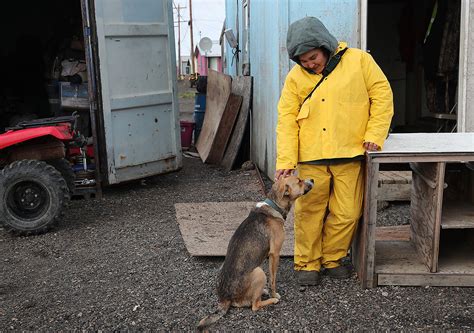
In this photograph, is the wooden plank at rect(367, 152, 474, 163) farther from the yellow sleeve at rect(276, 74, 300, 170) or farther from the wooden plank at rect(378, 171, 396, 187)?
the wooden plank at rect(378, 171, 396, 187)

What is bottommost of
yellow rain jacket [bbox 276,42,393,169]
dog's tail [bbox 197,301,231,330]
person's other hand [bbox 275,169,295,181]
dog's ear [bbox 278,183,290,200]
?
dog's tail [bbox 197,301,231,330]

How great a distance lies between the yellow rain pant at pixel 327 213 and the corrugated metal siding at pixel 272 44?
120 inches

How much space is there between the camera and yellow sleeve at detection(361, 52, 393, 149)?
158 inches

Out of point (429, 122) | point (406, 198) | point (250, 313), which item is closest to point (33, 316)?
point (250, 313)

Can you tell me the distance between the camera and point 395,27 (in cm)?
1102

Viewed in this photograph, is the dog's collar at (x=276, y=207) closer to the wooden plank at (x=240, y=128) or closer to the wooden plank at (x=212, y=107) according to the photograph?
the wooden plank at (x=240, y=128)

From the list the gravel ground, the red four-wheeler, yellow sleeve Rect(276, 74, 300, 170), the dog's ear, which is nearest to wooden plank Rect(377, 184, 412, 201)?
the gravel ground

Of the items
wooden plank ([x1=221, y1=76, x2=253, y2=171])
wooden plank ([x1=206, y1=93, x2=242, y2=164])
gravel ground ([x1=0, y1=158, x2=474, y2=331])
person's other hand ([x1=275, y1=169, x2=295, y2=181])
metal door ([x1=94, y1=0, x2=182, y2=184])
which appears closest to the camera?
gravel ground ([x1=0, y1=158, x2=474, y2=331])

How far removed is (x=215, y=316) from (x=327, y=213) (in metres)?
1.22

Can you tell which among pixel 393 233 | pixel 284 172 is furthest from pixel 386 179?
pixel 284 172

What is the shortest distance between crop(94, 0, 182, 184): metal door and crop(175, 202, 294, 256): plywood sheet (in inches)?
48.3

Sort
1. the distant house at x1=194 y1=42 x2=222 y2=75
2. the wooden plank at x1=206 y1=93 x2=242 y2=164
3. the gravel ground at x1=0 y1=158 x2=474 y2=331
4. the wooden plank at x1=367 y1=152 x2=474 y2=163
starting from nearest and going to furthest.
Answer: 1. the gravel ground at x1=0 y1=158 x2=474 y2=331
2. the wooden plank at x1=367 y1=152 x2=474 y2=163
3. the wooden plank at x1=206 y1=93 x2=242 y2=164
4. the distant house at x1=194 y1=42 x2=222 y2=75

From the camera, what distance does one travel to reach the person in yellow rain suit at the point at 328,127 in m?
3.97

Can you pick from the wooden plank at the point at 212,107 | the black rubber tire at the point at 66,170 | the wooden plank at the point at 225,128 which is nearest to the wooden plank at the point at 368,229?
the black rubber tire at the point at 66,170
